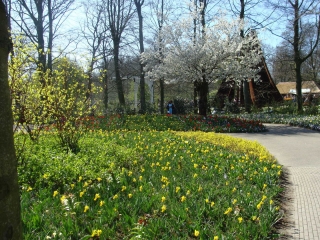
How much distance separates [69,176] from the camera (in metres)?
4.73

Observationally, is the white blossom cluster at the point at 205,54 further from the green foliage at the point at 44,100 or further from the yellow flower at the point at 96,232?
the yellow flower at the point at 96,232

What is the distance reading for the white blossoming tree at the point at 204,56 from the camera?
53.9ft

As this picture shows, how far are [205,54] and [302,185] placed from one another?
40.2 feet

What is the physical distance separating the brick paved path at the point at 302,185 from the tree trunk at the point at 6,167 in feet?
9.16

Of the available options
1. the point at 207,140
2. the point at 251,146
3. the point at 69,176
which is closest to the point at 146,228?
the point at 69,176

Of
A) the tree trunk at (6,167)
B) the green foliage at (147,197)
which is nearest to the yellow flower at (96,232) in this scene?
the green foliage at (147,197)

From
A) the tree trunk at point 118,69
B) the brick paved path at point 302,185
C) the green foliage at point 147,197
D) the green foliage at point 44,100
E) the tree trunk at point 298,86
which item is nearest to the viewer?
the green foliage at point 147,197

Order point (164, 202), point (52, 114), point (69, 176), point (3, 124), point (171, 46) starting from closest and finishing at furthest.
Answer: point (3, 124) < point (164, 202) < point (69, 176) < point (52, 114) < point (171, 46)

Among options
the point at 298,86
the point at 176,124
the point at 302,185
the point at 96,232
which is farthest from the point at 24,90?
the point at 298,86

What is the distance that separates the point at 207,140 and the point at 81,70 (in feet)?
13.7

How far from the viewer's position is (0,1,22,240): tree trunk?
4.44 ft

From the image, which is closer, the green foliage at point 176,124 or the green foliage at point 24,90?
the green foliage at point 24,90

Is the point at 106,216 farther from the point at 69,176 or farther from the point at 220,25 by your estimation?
the point at 220,25

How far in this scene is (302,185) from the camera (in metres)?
4.98
